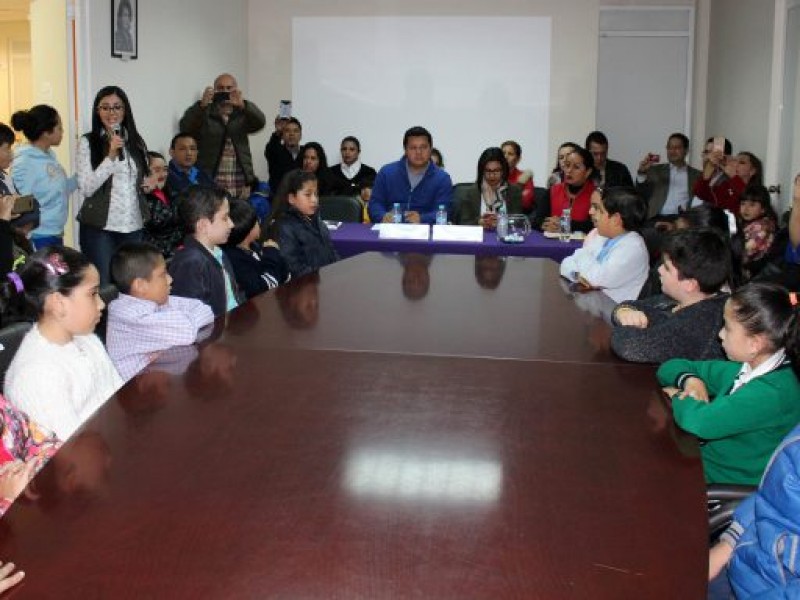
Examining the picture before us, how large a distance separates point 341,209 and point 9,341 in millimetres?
4253

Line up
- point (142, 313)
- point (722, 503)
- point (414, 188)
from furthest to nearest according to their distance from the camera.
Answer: point (414, 188), point (142, 313), point (722, 503)

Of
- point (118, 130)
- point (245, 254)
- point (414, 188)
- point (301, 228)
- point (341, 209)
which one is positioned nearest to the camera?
point (245, 254)

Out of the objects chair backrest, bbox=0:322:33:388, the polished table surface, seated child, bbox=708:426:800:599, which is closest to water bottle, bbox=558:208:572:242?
the polished table surface

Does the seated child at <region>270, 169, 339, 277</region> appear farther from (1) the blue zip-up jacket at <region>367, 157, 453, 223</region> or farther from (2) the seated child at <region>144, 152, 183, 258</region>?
(1) the blue zip-up jacket at <region>367, 157, 453, 223</region>

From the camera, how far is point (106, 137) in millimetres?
5426

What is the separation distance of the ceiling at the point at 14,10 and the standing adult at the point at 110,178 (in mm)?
5032

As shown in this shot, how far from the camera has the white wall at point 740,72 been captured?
23.6 ft

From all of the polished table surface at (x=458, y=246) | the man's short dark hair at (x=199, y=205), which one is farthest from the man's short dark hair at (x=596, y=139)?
A: the man's short dark hair at (x=199, y=205)

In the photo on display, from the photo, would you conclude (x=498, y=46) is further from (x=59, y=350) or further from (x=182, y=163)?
(x=59, y=350)

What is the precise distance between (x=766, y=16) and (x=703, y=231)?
5275 millimetres

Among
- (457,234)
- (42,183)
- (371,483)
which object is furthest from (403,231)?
(371,483)

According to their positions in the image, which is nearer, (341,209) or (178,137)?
(341,209)

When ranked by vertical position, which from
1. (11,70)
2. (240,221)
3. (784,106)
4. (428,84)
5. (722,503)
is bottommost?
(722,503)

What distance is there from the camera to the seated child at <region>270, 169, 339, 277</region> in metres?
4.46
